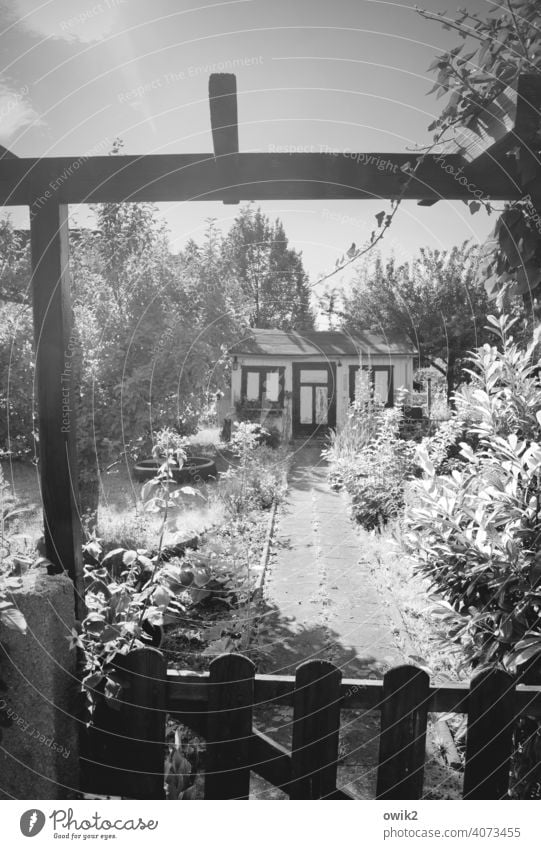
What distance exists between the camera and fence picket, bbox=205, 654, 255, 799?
2.05 metres

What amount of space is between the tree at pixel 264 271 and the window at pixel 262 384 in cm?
950

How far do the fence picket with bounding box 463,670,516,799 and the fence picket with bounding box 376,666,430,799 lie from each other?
Answer: 17cm

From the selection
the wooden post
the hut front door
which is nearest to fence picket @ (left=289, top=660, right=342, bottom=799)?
the wooden post

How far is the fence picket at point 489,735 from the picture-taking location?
203 cm

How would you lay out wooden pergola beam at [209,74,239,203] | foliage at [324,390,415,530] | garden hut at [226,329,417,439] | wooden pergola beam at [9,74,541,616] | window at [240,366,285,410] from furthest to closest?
window at [240,366,285,410]
garden hut at [226,329,417,439]
foliage at [324,390,415,530]
wooden pergola beam at [9,74,541,616]
wooden pergola beam at [209,74,239,203]

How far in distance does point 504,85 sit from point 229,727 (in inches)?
108

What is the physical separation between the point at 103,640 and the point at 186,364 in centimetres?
395

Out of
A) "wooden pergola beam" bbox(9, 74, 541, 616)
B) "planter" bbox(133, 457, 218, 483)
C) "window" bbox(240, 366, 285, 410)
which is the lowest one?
"planter" bbox(133, 457, 218, 483)

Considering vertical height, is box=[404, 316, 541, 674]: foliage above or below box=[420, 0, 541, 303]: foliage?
below

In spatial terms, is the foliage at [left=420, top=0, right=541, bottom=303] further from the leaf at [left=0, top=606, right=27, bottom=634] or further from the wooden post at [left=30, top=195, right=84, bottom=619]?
the leaf at [left=0, top=606, right=27, bottom=634]

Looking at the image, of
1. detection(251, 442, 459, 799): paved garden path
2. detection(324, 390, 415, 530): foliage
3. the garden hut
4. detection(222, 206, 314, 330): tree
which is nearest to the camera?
detection(251, 442, 459, 799): paved garden path

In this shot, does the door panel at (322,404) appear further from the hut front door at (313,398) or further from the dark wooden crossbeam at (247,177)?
the dark wooden crossbeam at (247,177)

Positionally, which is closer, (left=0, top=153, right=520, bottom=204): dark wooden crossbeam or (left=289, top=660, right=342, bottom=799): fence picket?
(left=289, top=660, right=342, bottom=799): fence picket
